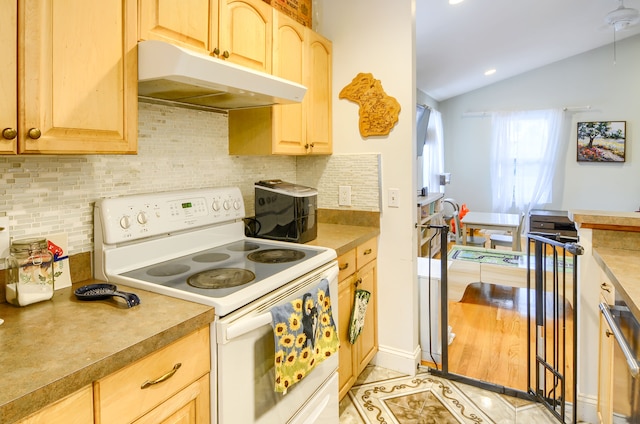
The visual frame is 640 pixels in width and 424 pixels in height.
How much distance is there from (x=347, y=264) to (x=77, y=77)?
138 cm

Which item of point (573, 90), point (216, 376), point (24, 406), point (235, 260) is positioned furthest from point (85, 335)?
point (573, 90)

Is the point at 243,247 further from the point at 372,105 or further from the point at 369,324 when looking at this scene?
the point at 372,105

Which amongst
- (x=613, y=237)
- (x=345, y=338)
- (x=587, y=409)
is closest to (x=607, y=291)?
(x=613, y=237)

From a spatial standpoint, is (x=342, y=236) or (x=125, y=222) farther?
(x=342, y=236)

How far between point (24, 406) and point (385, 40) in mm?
2251

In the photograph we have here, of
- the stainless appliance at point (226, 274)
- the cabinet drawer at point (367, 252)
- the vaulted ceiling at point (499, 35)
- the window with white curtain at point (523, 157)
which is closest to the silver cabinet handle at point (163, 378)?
the stainless appliance at point (226, 274)

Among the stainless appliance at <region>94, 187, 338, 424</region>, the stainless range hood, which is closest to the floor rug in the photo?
the stainless appliance at <region>94, 187, 338, 424</region>

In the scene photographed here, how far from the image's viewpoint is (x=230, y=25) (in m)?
1.58

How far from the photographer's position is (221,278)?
134 cm

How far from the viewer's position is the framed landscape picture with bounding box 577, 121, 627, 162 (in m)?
5.86

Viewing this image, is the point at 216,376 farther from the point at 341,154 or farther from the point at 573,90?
the point at 573,90

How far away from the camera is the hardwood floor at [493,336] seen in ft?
7.73

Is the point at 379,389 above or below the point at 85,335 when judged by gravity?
below

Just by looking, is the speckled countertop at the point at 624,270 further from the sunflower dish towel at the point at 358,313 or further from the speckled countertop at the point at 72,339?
the speckled countertop at the point at 72,339
